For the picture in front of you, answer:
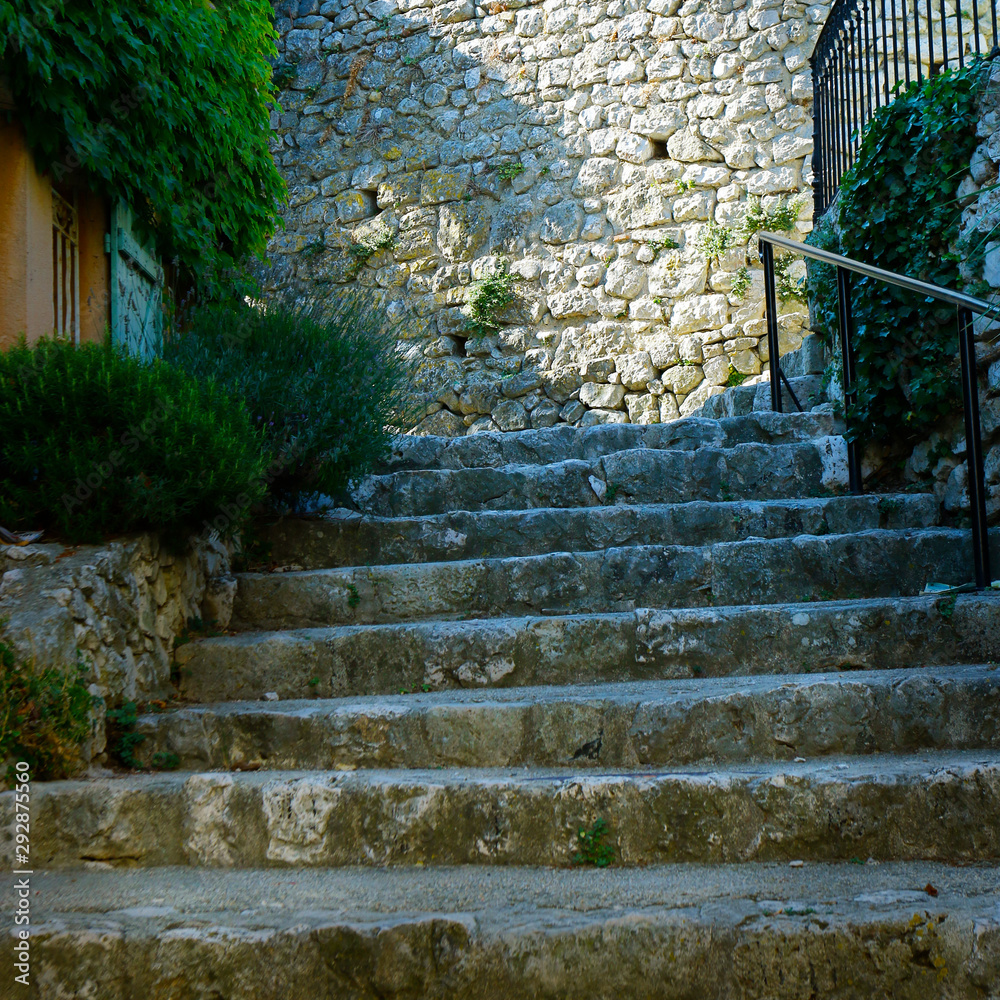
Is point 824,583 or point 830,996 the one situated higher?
point 824,583

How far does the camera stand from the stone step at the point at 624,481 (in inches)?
147

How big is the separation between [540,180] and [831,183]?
255cm

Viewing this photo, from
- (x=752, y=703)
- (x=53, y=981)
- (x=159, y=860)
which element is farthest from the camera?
(x=752, y=703)

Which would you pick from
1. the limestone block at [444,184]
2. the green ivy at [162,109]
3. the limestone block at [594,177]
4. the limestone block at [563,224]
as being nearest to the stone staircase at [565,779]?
the green ivy at [162,109]

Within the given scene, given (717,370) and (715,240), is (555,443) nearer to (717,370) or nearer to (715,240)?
(717,370)

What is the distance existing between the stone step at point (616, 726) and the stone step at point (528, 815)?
0.08m

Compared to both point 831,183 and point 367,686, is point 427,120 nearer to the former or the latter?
point 831,183

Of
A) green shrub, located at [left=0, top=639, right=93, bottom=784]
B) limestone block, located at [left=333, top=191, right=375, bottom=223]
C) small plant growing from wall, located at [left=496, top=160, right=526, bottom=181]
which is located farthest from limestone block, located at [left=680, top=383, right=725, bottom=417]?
green shrub, located at [left=0, top=639, right=93, bottom=784]

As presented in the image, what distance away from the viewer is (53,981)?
1696 millimetres

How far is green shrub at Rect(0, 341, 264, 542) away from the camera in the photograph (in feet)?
7.96

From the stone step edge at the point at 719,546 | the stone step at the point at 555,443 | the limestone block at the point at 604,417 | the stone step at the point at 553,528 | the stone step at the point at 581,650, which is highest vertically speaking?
the limestone block at the point at 604,417

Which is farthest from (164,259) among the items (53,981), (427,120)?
(427,120)

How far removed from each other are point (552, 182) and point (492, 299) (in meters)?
1.11

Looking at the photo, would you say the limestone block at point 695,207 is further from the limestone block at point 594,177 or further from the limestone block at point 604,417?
the limestone block at point 604,417
